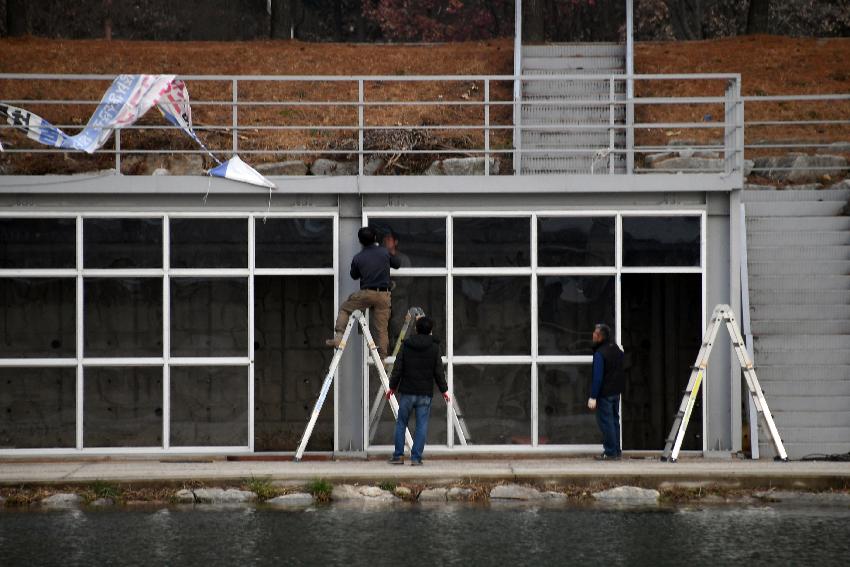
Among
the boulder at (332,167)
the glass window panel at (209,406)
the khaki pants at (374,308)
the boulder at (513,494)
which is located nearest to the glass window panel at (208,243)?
the glass window panel at (209,406)

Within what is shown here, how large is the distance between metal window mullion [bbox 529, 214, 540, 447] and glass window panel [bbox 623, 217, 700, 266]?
114 cm

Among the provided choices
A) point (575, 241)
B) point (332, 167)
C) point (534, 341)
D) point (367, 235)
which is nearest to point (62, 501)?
point (367, 235)

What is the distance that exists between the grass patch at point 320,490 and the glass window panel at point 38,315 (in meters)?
4.85

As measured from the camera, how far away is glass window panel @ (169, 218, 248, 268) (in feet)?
65.2

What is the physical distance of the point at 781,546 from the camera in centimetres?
1320

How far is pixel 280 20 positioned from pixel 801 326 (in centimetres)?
1960

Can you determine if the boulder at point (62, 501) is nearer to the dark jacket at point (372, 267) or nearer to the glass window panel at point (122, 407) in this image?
the glass window panel at point (122, 407)

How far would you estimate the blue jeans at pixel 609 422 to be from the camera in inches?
749

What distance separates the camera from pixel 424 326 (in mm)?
18359

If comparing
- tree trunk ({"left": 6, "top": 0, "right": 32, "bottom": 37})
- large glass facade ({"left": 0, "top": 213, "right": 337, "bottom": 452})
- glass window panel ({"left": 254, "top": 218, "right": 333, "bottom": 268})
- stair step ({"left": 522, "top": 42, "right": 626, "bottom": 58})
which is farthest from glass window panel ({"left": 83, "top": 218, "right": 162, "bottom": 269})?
tree trunk ({"left": 6, "top": 0, "right": 32, "bottom": 37})

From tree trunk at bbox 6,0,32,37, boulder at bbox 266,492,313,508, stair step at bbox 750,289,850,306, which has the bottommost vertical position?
boulder at bbox 266,492,313,508

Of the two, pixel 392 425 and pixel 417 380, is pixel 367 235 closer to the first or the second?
pixel 417 380

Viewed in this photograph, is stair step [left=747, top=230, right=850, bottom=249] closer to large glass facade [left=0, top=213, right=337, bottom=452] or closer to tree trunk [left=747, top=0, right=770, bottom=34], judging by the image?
large glass facade [left=0, top=213, right=337, bottom=452]

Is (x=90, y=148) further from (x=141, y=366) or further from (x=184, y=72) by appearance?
Answer: (x=184, y=72)
